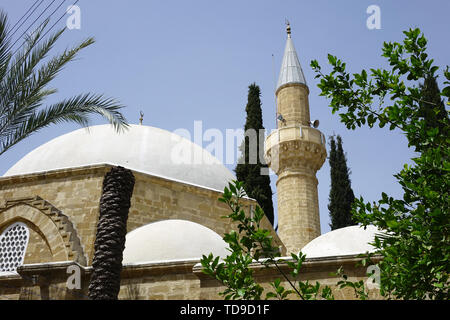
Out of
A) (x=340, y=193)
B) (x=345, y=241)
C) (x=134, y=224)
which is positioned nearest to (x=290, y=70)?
(x=340, y=193)

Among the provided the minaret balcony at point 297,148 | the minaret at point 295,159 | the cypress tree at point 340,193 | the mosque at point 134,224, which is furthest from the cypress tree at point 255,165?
the mosque at point 134,224

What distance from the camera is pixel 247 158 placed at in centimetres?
1966

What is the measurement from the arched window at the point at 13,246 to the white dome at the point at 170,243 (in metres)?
2.18

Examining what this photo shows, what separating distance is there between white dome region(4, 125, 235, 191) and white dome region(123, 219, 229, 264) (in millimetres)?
2372

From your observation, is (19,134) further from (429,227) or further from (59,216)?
(429,227)

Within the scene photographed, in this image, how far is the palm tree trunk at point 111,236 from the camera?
743 cm

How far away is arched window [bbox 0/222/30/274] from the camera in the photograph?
30.9ft

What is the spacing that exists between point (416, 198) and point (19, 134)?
520cm

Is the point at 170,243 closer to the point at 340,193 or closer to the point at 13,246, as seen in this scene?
the point at 13,246

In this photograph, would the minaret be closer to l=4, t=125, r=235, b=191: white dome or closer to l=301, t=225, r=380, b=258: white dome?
l=4, t=125, r=235, b=191: white dome

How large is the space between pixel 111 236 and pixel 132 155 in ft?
12.3
